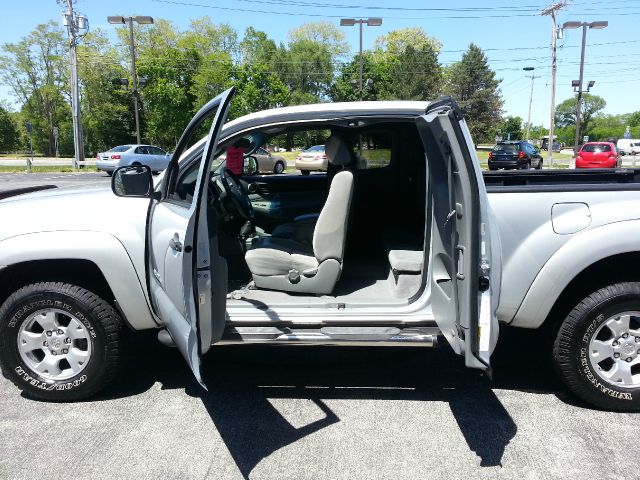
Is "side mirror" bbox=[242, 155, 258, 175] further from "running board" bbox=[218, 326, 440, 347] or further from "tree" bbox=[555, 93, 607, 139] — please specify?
"tree" bbox=[555, 93, 607, 139]

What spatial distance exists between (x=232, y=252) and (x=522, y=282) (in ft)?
7.96

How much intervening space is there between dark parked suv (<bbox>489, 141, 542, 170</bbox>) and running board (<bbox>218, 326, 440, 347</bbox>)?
27460 mm

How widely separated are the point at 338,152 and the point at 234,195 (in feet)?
3.38

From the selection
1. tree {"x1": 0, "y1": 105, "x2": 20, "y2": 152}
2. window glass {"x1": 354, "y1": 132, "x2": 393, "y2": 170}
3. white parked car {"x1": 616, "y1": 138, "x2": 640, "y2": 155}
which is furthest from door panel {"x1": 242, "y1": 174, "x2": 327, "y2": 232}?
tree {"x1": 0, "y1": 105, "x2": 20, "y2": 152}

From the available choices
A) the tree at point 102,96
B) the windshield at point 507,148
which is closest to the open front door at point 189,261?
the windshield at point 507,148

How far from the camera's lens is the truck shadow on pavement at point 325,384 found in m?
3.20

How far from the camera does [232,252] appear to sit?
461 centimetres

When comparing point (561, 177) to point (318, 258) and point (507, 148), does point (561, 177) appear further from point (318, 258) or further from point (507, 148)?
point (507, 148)

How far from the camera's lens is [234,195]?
14.8ft

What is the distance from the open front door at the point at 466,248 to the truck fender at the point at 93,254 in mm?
1918

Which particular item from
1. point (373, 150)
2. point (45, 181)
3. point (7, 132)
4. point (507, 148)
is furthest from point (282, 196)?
point (7, 132)

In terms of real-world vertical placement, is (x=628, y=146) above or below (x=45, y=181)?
above

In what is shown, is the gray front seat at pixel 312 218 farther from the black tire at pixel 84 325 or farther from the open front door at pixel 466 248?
the black tire at pixel 84 325

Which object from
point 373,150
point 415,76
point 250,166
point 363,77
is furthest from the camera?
point 363,77
